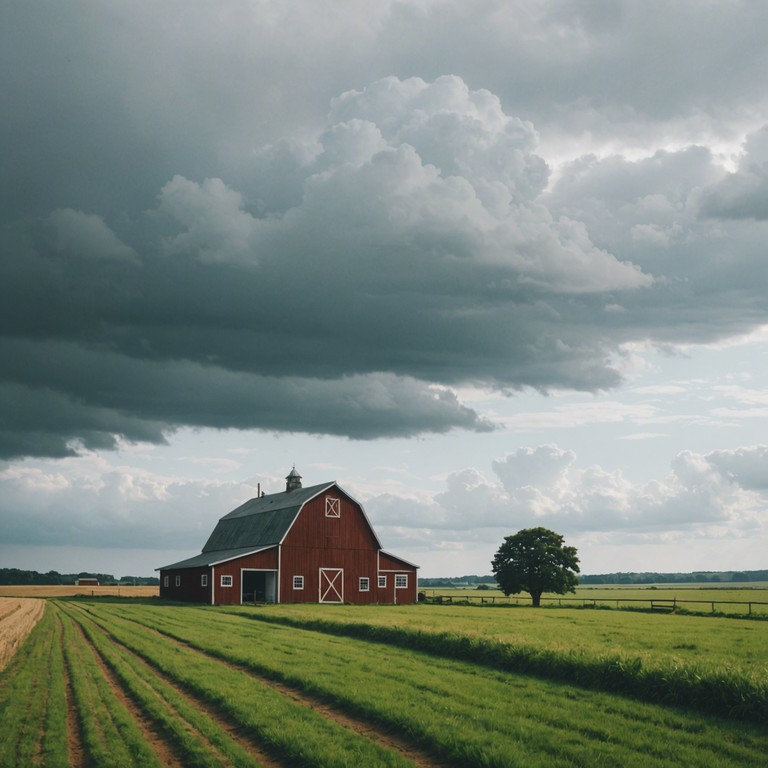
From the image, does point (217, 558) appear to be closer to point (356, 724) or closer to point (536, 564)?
point (536, 564)

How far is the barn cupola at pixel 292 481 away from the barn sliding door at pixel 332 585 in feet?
44.7

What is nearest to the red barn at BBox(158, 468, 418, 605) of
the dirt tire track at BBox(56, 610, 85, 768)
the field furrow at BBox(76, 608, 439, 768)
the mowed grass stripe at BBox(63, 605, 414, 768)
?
the mowed grass stripe at BBox(63, 605, 414, 768)

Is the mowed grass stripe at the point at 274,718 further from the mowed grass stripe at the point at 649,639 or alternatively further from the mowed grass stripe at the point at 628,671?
the mowed grass stripe at the point at 649,639

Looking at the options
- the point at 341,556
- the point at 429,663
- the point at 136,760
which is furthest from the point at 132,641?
the point at 341,556

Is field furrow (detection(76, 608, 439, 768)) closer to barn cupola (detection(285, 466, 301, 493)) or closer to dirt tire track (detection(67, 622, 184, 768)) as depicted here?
dirt tire track (detection(67, 622, 184, 768))

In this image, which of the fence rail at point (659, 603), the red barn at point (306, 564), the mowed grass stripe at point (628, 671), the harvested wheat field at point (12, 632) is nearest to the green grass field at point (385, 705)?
the mowed grass stripe at point (628, 671)

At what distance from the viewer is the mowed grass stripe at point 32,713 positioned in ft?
44.2

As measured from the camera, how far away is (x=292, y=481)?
265ft

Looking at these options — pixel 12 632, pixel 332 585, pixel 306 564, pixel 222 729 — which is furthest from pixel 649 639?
pixel 332 585

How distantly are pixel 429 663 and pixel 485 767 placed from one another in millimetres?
10958

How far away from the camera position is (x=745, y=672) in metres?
17.0

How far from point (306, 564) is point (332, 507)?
5292mm

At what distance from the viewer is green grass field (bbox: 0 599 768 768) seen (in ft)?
43.4

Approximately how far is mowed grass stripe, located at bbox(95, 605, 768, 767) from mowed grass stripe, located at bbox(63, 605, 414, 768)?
974 millimetres
